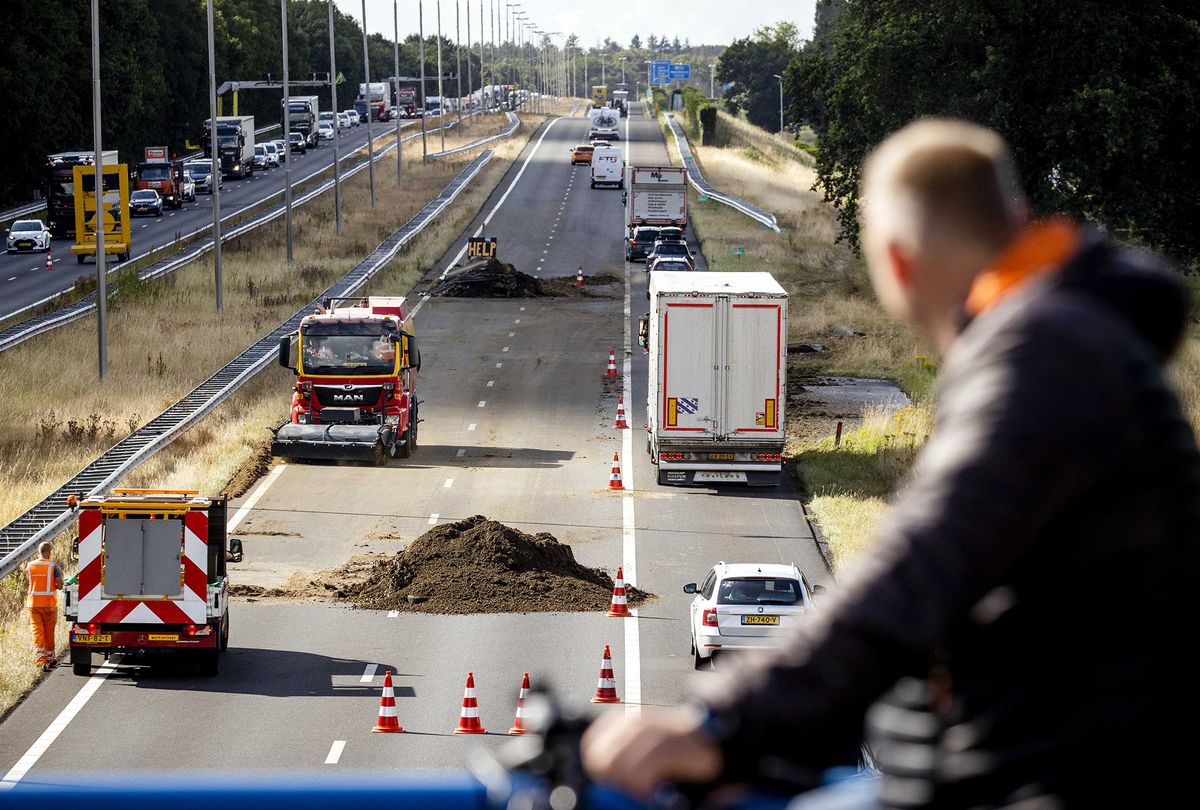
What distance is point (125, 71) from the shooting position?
339 ft

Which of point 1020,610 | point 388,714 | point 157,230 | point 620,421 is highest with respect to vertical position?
point 1020,610

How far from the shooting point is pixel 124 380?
4319 centimetres

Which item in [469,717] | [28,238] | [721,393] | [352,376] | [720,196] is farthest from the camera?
[720,196]

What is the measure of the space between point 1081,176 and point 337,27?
155 metres

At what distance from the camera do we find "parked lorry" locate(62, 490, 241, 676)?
2088 centimetres

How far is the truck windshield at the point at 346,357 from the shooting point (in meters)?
35.3

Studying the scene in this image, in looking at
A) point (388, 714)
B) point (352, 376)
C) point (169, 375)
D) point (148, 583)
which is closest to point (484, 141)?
point (169, 375)

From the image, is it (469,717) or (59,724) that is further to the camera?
(59,724)

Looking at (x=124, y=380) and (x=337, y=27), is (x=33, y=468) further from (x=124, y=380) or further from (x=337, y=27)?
(x=337, y=27)

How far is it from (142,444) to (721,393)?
1131 cm

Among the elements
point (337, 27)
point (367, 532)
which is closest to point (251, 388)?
point (367, 532)

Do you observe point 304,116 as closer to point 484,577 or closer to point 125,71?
point 125,71

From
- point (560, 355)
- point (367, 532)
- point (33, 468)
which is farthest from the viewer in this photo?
point (560, 355)

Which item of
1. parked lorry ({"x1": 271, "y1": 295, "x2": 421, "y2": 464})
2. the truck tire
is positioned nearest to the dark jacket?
the truck tire
